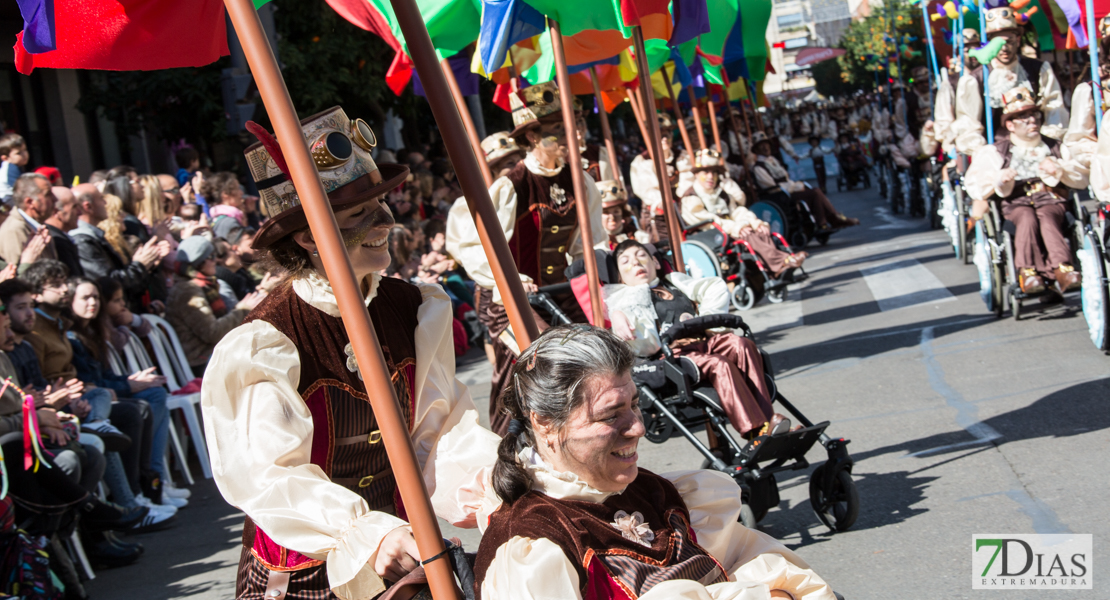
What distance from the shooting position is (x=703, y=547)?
2.35m

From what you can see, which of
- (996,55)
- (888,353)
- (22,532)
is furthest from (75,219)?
(996,55)

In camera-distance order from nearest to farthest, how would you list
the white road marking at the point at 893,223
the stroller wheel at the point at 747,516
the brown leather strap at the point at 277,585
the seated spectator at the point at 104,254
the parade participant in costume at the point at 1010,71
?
the brown leather strap at the point at 277,585
the stroller wheel at the point at 747,516
the seated spectator at the point at 104,254
the parade participant in costume at the point at 1010,71
the white road marking at the point at 893,223

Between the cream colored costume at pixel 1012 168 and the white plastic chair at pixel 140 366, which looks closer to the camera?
the white plastic chair at pixel 140 366

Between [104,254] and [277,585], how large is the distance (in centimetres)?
529

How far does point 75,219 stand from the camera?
7.00 meters

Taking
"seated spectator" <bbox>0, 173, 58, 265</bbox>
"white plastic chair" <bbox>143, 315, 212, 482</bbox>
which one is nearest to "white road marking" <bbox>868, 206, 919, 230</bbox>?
"white plastic chair" <bbox>143, 315, 212, 482</bbox>

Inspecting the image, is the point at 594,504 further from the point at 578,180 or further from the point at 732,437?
the point at 578,180

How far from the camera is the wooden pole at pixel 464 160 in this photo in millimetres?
2119

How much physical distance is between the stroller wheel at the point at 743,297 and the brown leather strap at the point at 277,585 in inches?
363


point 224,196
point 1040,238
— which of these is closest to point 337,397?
point 1040,238

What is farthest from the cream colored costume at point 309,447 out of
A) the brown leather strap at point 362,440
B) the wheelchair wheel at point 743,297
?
the wheelchair wheel at point 743,297

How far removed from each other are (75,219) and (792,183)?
11306 mm

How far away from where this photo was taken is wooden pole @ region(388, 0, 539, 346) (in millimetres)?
2119

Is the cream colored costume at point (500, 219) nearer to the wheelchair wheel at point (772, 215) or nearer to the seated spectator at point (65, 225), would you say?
the seated spectator at point (65, 225)
